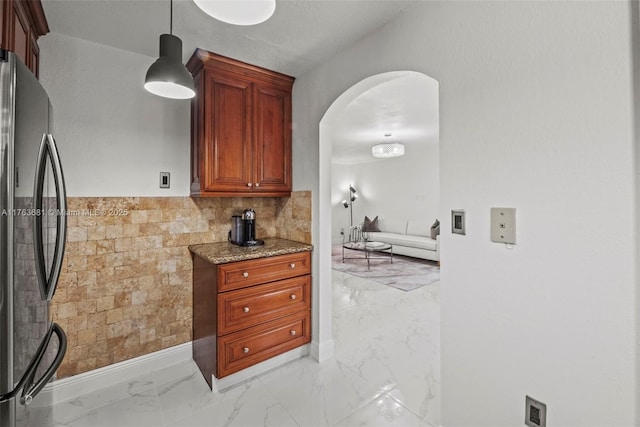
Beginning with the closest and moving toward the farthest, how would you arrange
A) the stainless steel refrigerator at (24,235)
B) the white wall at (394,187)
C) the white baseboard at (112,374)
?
the stainless steel refrigerator at (24,235) < the white baseboard at (112,374) < the white wall at (394,187)

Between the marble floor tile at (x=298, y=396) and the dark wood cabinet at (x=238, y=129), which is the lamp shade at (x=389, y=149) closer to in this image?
the dark wood cabinet at (x=238, y=129)

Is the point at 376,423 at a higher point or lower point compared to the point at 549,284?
lower

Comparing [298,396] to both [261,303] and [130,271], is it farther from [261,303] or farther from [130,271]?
[130,271]

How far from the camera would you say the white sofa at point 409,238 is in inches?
239

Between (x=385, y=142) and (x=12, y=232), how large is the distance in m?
5.67

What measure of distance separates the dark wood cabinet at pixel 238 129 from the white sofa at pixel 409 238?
434 cm

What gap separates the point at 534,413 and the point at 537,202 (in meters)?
0.88

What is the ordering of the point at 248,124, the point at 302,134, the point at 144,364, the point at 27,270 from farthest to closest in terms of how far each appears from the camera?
the point at 302,134
the point at 248,124
the point at 144,364
the point at 27,270

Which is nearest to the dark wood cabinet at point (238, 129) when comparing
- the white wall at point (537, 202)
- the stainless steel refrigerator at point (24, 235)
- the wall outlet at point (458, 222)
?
the stainless steel refrigerator at point (24, 235)

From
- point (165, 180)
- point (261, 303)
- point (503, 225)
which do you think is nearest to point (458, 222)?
point (503, 225)

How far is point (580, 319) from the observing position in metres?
1.11

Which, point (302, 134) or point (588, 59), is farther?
point (302, 134)

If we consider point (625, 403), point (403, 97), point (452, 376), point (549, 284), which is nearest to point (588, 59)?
point (549, 284)

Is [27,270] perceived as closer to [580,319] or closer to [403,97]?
[580,319]
